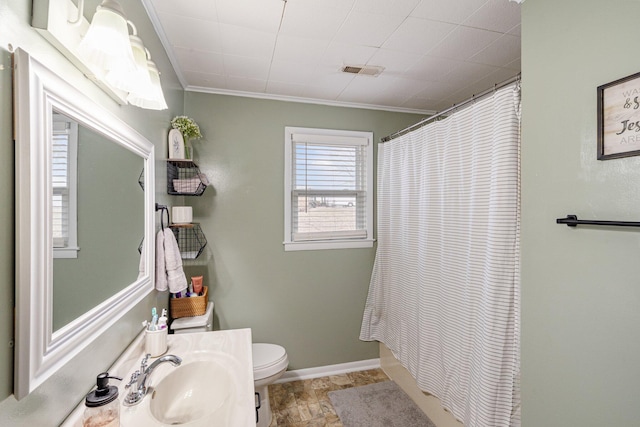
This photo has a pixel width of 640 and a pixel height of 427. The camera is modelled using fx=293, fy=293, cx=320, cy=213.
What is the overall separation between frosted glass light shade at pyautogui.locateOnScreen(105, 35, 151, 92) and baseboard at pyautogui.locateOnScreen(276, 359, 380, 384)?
2412mm

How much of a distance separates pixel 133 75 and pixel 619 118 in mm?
1521

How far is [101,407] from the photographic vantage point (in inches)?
31.2

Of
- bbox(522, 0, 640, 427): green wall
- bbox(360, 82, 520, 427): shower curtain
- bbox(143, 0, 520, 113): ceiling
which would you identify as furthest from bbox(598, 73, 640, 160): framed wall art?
bbox(143, 0, 520, 113): ceiling

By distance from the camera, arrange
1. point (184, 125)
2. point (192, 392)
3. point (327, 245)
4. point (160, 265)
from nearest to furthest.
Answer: point (192, 392) → point (160, 265) → point (184, 125) → point (327, 245)

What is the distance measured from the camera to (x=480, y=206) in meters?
1.55

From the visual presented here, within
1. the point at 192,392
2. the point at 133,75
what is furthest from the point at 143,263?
the point at 133,75

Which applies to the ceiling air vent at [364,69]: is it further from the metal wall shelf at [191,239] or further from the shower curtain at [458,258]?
the metal wall shelf at [191,239]

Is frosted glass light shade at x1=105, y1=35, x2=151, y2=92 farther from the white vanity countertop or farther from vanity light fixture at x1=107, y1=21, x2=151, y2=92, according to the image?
the white vanity countertop

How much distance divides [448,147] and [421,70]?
2.07 ft

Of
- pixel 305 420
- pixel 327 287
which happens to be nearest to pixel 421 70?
pixel 327 287

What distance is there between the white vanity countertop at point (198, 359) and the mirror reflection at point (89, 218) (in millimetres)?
296

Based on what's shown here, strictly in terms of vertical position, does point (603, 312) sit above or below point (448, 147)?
below

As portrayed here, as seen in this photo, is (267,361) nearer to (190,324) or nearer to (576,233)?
(190,324)

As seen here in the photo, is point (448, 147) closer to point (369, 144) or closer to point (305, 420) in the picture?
point (369, 144)
